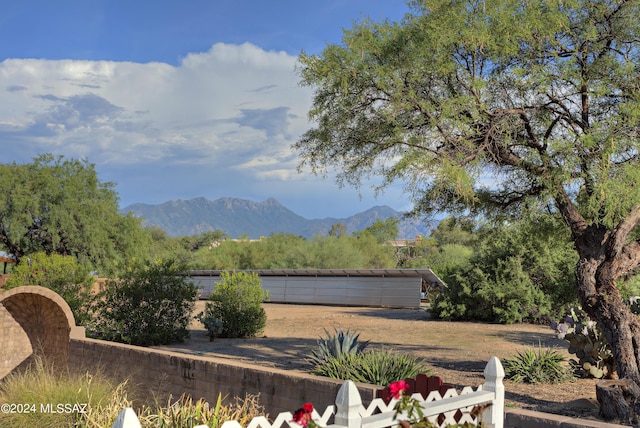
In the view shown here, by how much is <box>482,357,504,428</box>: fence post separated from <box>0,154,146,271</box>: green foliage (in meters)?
33.8

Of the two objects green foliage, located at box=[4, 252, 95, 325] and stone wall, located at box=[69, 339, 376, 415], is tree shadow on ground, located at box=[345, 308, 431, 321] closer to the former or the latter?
green foliage, located at box=[4, 252, 95, 325]

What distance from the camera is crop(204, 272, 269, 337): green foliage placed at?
18266 mm

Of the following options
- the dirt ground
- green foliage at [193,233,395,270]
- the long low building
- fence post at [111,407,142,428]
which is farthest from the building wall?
fence post at [111,407,142,428]

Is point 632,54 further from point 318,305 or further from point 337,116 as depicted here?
point 318,305

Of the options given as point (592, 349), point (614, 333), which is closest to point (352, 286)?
point (592, 349)

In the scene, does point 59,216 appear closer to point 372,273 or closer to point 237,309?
point 372,273

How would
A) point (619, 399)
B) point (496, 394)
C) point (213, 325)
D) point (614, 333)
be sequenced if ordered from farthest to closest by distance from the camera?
point (213, 325) → point (614, 333) → point (619, 399) → point (496, 394)

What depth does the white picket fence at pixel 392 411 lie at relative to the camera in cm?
387

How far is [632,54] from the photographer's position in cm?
1099

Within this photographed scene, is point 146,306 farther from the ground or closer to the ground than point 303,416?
closer to the ground

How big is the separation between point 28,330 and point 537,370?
621 inches

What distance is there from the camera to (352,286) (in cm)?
3353

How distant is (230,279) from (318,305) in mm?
15959

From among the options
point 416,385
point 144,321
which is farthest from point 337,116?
point 144,321
